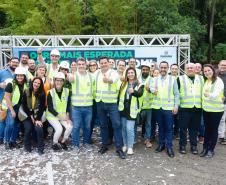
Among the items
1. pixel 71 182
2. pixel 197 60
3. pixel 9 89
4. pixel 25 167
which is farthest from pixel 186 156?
pixel 197 60

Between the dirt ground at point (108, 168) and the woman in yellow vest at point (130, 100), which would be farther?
the woman in yellow vest at point (130, 100)

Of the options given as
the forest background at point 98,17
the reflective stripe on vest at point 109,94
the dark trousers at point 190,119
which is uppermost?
the forest background at point 98,17

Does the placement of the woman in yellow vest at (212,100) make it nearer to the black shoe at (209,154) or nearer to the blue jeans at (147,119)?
the black shoe at (209,154)

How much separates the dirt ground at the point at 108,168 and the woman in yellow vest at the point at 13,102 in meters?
0.27

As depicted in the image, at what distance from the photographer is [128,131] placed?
21.2 feet

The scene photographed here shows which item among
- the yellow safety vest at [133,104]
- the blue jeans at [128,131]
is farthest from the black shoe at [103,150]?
the yellow safety vest at [133,104]

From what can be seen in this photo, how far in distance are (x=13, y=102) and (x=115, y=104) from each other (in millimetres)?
1975

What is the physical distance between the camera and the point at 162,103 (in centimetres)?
644

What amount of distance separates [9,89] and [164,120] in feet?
9.73

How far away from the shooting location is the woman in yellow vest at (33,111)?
6551 millimetres

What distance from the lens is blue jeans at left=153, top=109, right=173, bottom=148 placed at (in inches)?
253

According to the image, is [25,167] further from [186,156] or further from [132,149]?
[186,156]

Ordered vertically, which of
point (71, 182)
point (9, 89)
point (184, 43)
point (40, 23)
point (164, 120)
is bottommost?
point (71, 182)

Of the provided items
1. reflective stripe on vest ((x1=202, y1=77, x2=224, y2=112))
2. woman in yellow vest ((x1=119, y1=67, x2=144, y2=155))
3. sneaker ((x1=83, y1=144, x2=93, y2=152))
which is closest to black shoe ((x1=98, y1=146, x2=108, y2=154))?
sneaker ((x1=83, y1=144, x2=93, y2=152))
